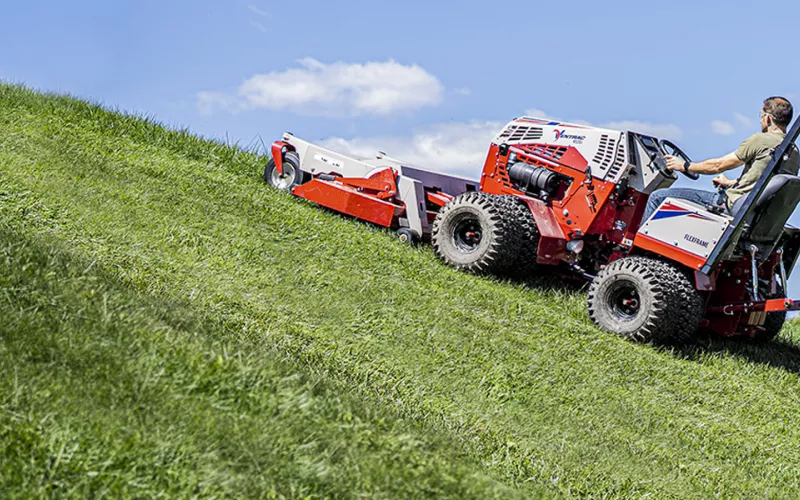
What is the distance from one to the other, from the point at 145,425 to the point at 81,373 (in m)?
0.47

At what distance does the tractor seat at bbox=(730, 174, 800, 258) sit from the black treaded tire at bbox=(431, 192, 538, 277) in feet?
6.25

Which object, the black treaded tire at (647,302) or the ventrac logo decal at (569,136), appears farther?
the ventrac logo decal at (569,136)

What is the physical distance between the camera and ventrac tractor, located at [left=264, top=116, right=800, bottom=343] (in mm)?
7871

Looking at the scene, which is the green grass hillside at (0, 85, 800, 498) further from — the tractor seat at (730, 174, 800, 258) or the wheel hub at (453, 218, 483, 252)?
the tractor seat at (730, 174, 800, 258)

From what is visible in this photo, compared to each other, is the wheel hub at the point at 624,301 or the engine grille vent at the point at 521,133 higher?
the engine grille vent at the point at 521,133

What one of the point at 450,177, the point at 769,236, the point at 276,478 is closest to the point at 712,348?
the point at 769,236

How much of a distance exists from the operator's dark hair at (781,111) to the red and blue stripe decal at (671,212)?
3.65 feet

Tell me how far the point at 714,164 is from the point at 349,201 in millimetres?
3767

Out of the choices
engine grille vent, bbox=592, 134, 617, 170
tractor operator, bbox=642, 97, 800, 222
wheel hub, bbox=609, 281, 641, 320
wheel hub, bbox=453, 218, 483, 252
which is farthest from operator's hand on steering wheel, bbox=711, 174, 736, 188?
wheel hub, bbox=453, 218, 483, 252

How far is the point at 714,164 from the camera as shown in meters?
8.09

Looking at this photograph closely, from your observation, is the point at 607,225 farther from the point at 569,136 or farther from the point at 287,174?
the point at 287,174

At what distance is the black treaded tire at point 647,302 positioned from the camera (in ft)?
25.7

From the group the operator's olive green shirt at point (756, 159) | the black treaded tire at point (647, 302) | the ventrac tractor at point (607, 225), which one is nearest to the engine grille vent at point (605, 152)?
the ventrac tractor at point (607, 225)

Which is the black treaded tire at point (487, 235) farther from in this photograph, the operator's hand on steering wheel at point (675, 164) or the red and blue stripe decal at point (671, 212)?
the operator's hand on steering wheel at point (675, 164)
